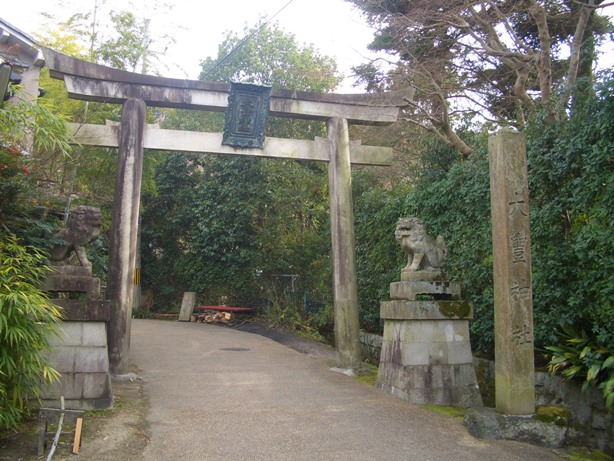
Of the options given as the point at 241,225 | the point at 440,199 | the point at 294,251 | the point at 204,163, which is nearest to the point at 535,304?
the point at 440,199

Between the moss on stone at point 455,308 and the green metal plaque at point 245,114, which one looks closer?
the moss on stone at point 455,308

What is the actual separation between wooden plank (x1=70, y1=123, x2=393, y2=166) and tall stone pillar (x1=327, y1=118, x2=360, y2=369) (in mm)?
286

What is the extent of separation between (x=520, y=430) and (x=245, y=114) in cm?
642

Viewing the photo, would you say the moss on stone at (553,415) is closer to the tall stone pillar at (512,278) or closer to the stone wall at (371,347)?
the tall stone pillar at (512,278)

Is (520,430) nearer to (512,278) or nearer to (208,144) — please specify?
(512,278)

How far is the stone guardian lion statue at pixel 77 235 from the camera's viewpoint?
662cm

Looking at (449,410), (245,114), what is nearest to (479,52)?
(245,114)

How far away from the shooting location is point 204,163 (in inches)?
807

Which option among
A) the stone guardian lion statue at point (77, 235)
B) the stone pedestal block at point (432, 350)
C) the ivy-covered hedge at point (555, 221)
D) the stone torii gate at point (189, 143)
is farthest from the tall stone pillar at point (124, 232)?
the ivy-covered hedge at point (555, 221)

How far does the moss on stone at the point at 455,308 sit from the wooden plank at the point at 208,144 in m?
3.66

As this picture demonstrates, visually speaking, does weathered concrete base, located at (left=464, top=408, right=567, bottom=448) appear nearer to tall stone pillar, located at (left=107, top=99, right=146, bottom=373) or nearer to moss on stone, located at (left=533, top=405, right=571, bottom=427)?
moss on stone, located at (left=533, top=405, right=571, bottom=427)

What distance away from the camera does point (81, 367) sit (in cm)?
615

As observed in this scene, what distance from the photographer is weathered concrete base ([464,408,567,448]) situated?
5.52 metres

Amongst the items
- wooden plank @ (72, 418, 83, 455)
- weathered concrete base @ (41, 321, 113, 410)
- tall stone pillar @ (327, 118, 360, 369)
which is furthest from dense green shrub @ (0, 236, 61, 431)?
tall stone pillar @ (327, 118, 360, 369)
